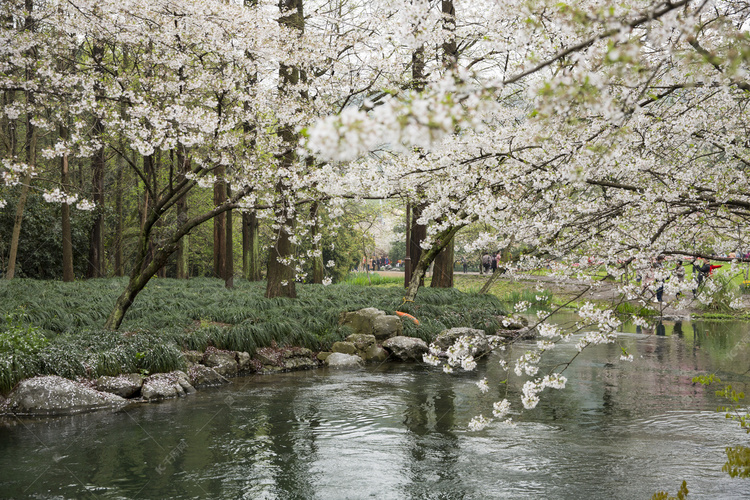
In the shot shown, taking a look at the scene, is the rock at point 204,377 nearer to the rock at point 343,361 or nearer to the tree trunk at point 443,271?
the rock at point 343,361

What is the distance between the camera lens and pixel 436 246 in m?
12.6

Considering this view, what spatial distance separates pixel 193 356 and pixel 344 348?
3122 mm

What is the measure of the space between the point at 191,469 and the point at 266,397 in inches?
111

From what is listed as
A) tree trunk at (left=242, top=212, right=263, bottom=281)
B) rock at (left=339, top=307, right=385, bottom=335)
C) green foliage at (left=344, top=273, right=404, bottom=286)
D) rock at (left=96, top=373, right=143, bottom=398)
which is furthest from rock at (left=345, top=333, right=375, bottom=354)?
green foliage at (left=344, top=273, right=404, bottom=286)

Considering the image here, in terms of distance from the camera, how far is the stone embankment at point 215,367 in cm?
716

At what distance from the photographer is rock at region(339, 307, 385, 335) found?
483 inches

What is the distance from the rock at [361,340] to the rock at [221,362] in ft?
8.81

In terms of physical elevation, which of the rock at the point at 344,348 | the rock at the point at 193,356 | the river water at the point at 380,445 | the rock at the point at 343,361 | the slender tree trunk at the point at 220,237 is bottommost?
the river water at the point at 380,445

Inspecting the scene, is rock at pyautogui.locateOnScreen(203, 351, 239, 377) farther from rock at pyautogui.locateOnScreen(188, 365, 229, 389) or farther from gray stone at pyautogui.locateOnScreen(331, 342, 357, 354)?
gray stone at pyautogui.locateOnScreen(331, 342, 357, 354)

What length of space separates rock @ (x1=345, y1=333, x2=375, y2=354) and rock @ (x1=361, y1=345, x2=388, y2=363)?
0.37 feet

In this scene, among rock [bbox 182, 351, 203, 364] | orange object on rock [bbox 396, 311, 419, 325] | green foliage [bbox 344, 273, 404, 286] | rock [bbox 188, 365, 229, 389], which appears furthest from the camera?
green foliage [bbox 344, 273, 404, 286]

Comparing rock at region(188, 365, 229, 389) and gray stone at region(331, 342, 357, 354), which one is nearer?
rock at region(188, 365, 229, 389)

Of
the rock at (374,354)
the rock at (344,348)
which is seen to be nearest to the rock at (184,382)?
the rock at (344,348)

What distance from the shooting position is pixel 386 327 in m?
12.1
